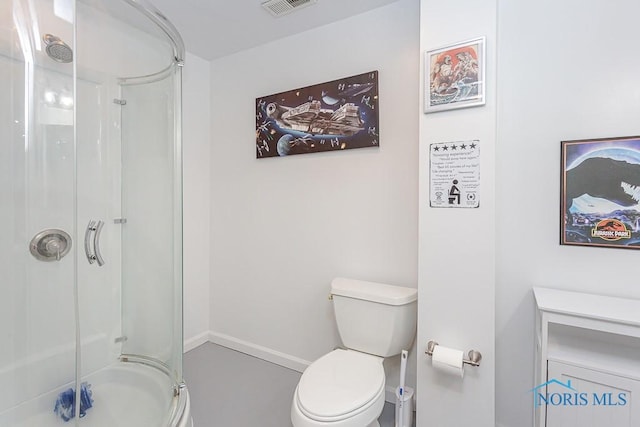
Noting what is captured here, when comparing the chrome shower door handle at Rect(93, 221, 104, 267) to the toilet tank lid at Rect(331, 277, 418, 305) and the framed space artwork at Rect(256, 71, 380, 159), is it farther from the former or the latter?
the toilet tank lid at Rect(331, 277, 418, 305)

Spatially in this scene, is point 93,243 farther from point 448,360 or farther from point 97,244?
point 448,360

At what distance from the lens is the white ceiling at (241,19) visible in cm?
188

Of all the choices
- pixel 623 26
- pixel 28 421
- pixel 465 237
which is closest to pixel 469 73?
pixel 623 26

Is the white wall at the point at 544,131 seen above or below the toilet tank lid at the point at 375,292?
above

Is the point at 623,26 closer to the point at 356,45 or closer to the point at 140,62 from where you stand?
the point at 356,45

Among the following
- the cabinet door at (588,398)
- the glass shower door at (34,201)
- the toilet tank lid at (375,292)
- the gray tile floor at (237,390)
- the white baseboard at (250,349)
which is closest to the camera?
the cabinet door at (588,398)

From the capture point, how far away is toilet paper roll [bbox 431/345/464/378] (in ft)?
4.67

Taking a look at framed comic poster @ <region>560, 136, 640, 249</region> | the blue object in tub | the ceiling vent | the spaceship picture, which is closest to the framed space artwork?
the spaceship picture

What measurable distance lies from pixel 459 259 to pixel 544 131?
2.34 feet

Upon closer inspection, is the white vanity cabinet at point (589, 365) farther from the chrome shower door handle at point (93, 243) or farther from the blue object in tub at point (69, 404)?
the chrome shower door handle at point (93, 243)

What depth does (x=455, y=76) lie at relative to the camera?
4.85ft
